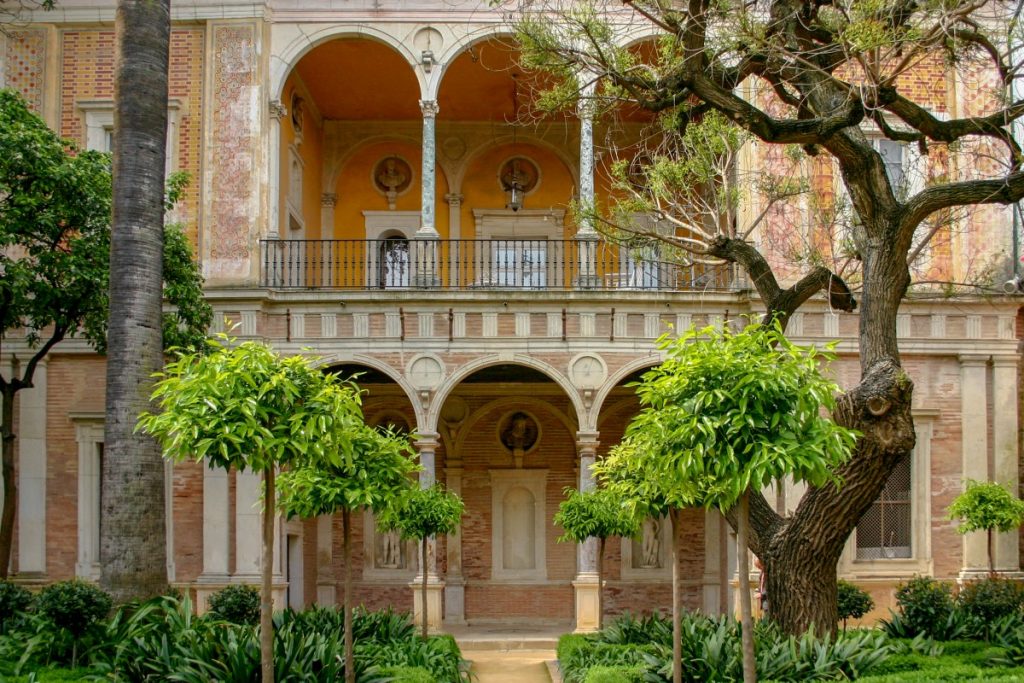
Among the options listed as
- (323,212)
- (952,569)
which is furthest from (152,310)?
(952,569)

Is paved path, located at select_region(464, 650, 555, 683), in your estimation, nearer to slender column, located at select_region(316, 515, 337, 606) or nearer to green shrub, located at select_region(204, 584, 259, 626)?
green shrub, located at select_region(204, 584, 259, 626)

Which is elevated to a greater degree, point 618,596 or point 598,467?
point 598,467

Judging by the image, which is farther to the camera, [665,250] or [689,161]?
[665,250]

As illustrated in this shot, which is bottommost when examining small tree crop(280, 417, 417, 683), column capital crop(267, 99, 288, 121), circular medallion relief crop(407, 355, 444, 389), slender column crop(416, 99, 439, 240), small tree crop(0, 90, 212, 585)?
small tree crop(280, 417, 417, 683)

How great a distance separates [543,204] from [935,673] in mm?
13557

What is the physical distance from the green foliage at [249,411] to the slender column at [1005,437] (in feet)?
41.0

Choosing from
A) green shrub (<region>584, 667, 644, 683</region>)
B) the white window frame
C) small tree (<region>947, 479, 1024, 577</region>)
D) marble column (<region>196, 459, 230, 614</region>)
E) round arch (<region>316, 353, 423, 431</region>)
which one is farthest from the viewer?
the white window frame

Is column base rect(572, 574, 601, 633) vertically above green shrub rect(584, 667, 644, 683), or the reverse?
green shrub rect(584, 667, 644, 683)

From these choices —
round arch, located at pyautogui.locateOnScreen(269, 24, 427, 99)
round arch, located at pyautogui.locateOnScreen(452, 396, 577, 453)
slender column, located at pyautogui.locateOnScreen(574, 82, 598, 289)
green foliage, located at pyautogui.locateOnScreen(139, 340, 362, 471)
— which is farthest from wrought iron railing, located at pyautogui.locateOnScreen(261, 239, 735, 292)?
green foliage, located at pyautogui.locateOnScreen(139, 340, 362, 471)

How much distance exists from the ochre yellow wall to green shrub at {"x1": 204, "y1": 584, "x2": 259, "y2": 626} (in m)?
8.74

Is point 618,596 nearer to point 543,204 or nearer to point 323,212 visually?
point 543,204

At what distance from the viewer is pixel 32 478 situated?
18703 millimetres

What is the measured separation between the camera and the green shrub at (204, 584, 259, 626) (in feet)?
50.2

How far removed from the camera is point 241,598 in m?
15.5
